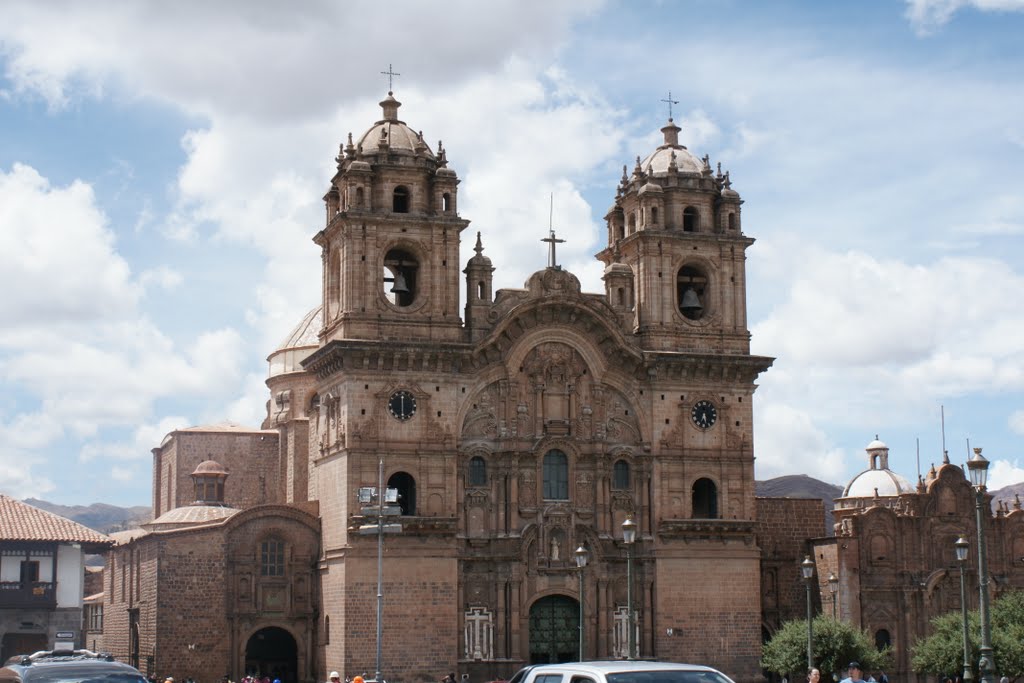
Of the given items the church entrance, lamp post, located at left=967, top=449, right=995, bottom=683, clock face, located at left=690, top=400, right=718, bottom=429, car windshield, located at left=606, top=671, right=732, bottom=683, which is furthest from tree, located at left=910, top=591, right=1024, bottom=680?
car windshield, located at left=606, top=671, right=732, bottom=683

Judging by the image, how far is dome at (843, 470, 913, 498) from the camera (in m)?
66.4

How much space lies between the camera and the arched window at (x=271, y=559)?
2074 inches

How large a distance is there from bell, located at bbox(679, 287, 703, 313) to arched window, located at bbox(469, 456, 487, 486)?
10.1m

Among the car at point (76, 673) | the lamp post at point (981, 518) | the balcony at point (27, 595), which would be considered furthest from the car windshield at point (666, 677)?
the balcony at point (27, 595)

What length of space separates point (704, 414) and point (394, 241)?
42.3 feet

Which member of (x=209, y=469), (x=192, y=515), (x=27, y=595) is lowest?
(x=27, y=595)

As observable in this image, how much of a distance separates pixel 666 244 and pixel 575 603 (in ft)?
44.0

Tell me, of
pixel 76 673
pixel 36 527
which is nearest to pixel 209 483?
pixel 36 527

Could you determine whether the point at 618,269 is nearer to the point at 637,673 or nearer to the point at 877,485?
the point at 877,485

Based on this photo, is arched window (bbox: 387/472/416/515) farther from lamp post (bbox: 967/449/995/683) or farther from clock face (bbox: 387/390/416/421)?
lamp post (bbox: 967/449/995/683)

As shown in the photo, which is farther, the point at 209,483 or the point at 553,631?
the point at 209,483

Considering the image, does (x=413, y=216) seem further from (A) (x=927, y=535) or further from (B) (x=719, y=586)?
(A) (x=927, y=535)

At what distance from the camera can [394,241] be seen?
5178cm

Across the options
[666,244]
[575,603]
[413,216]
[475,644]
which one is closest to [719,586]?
[575,603]
